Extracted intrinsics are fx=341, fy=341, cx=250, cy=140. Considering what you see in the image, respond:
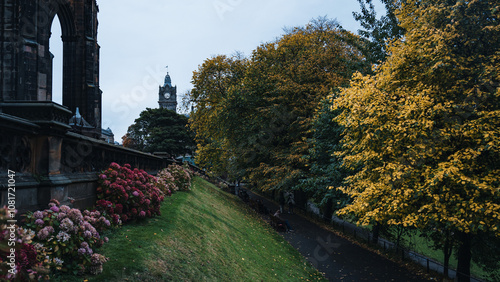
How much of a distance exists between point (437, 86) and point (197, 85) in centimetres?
2964

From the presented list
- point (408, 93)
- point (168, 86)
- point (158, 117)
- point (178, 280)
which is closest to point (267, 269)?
point (178, 280)

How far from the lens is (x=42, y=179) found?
19.8ft

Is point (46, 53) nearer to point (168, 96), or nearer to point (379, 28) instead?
point (379, 28)

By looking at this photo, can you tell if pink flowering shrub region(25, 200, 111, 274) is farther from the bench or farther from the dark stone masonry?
the bench

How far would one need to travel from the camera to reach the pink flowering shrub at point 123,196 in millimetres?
8044

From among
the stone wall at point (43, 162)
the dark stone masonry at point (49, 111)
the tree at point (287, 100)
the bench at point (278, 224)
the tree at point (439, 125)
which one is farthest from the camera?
the tree at point (287, 100)

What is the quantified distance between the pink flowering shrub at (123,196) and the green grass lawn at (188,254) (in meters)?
0.32

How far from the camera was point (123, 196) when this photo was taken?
8.28 meters

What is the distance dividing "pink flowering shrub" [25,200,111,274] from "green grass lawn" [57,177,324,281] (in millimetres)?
291

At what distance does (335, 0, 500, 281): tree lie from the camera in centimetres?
1084

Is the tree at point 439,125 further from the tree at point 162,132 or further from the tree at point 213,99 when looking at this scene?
the tree at point 162,132

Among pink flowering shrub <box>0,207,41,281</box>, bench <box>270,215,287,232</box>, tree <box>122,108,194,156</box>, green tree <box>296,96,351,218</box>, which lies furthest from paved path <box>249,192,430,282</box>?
tree <box>122,108,194,156</box>

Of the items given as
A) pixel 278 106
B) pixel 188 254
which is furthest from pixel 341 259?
pixel 278 106

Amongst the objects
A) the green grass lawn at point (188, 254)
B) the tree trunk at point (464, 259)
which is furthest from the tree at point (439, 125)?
the green grass lawn at point (188, 254)
